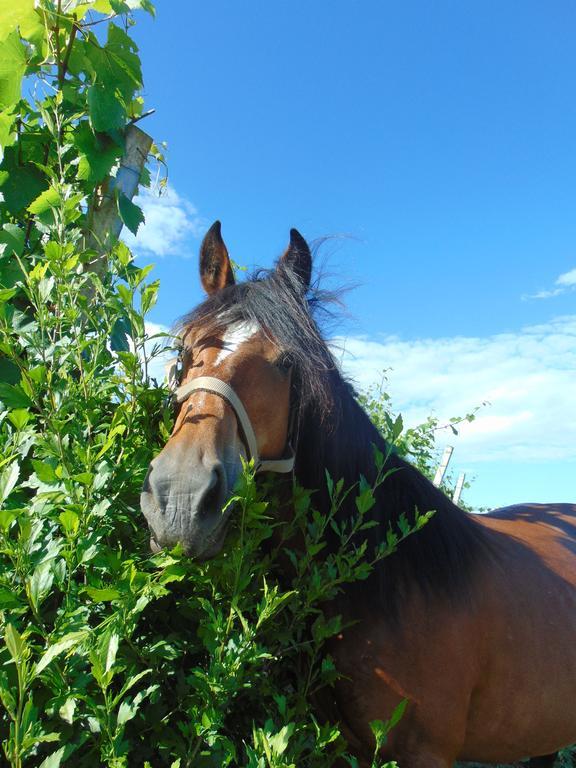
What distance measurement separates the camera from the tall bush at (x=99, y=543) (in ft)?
3.60

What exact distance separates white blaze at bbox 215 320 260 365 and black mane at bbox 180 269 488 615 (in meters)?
0.03

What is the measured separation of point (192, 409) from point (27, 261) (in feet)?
2.67

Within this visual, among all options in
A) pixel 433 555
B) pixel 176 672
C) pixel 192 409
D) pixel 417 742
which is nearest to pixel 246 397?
pixel 192 409

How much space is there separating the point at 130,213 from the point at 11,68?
22.9 inches

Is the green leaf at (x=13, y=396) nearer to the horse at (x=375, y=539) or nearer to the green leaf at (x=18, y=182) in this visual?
the horse at (x=375, y=539)

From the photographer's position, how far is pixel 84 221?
198 cm

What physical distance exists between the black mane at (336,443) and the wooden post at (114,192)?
44 cm

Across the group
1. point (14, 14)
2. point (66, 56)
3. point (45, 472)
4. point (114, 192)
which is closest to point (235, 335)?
point (114, 192)

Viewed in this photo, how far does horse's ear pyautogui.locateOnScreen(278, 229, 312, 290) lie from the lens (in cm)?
235

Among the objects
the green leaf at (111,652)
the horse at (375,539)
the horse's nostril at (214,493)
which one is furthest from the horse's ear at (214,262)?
the green leaf at (111,652)

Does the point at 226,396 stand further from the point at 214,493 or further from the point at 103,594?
the point at 103,594

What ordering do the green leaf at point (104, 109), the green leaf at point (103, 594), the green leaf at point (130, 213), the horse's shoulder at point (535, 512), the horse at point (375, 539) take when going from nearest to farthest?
the green leaf at point (103, 594)
the horse at point (375, 539)
the green leaf at point (104, 109)
the green leaf at point (130, 213)
the horse's shoulder at point (535, 512)

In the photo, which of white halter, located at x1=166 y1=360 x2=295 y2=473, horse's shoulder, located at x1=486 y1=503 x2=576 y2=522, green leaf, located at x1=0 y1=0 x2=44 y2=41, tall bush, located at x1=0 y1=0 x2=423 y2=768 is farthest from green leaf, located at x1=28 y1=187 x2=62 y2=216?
horse's shoulder, located at x1=486 y1=503 x2=576 y2=522

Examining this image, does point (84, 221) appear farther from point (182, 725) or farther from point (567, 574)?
point (567, 574)
